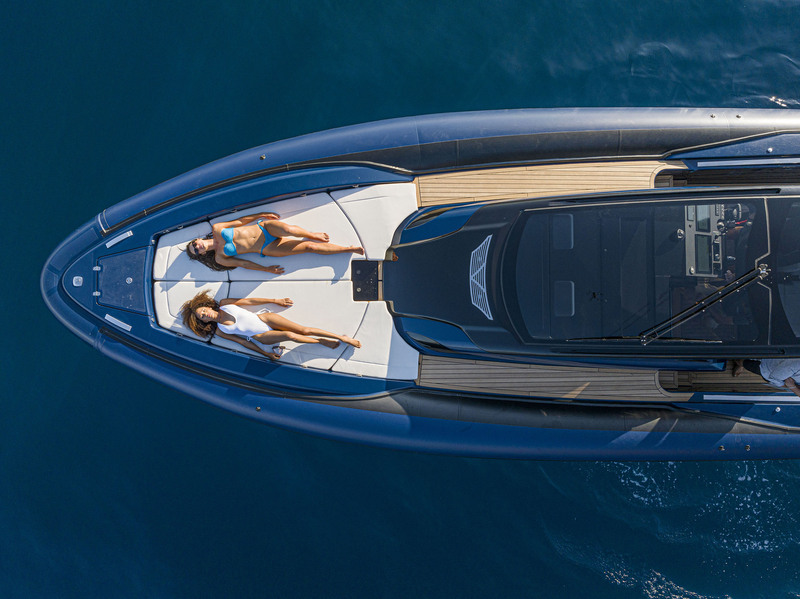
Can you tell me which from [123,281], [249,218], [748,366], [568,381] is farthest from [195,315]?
[748,366]

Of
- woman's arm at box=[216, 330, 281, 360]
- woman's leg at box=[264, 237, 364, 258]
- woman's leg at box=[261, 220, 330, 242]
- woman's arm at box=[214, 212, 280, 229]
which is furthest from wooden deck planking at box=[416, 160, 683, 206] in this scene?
woman's arm at box=[216, 330, 281, 360]

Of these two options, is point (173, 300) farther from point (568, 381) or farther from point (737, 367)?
point (737, 367)

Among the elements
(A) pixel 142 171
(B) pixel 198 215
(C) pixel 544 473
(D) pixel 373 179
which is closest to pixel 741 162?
(D) pixel 373 179

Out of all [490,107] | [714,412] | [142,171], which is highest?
[490,107]

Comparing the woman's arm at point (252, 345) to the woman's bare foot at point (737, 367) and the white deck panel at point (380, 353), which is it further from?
the woman's bare foot at point (737, 367)

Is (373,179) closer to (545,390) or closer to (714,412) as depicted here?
(545,390)

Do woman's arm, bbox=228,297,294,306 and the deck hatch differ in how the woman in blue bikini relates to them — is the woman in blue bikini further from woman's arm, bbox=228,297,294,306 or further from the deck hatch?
the deck hatch
